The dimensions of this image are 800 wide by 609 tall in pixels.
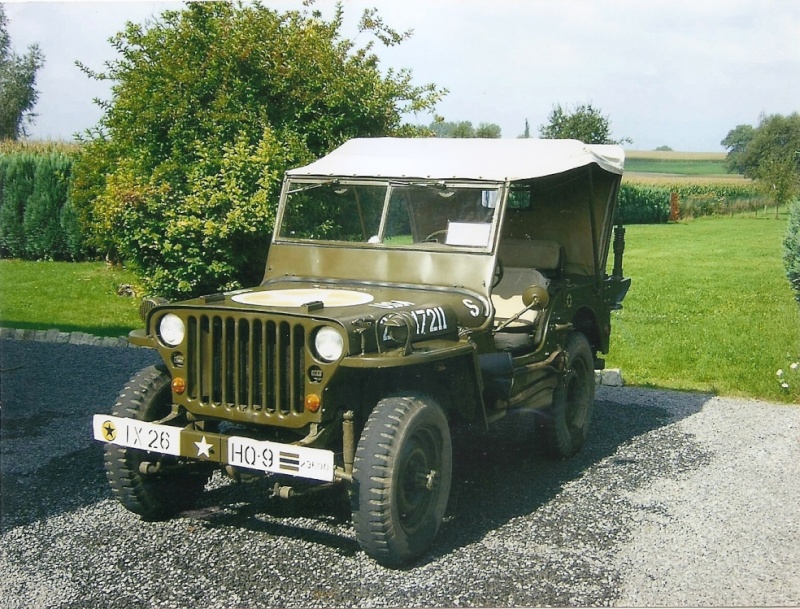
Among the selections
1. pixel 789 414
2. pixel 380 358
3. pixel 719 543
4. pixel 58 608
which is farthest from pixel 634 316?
pixel 58 608

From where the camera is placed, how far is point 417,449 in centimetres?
467

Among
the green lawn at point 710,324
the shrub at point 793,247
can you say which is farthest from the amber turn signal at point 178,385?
the shrub at point 793,247

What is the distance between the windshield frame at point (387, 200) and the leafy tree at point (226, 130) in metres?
3.34

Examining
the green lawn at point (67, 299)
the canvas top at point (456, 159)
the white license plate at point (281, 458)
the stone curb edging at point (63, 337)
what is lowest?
the stone curb edging at point (63, 337)

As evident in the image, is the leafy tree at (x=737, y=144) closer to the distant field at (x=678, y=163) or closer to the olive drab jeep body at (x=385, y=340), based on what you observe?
the distant field at (x=678, y=163)

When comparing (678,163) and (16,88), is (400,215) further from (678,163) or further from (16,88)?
(678,163)

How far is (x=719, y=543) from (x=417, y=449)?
184cm

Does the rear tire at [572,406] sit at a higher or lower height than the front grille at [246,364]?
lower

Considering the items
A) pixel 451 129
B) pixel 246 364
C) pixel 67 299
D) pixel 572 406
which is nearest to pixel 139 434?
pixel 246 364

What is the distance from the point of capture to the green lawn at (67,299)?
12383 millimetres

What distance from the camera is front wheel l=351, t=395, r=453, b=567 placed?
4.36m

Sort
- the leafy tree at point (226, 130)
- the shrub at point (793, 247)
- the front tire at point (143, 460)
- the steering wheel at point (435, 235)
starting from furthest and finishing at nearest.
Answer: the shrub at point (793, 247), the leafy tree at point (226, 130), the steering wheel at point (435, 235), the front tire at point (143, 460)

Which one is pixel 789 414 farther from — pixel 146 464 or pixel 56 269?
pixel 56 269

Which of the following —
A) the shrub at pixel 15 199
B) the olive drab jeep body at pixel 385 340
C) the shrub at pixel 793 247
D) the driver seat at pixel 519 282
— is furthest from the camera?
the shrub at pixel 15 199
